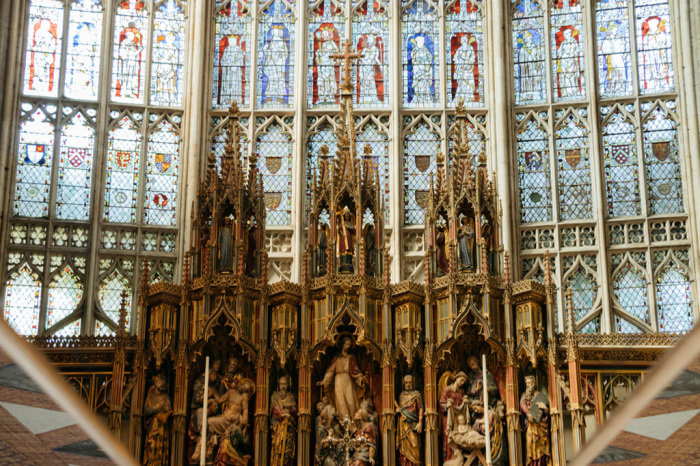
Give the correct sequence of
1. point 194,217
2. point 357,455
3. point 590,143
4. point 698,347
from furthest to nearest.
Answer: point 590,143, point 194,217, point 357,455, point 698,347

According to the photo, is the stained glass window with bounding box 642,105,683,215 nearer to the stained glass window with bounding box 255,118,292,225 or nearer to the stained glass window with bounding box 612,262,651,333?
the stained glass window with bounding box 612,262,651,333

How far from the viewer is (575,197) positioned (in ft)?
58.9

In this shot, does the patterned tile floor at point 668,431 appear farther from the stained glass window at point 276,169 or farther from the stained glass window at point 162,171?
the stained glass window at point 162,171

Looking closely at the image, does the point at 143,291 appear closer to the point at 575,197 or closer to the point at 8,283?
the point at 8,283

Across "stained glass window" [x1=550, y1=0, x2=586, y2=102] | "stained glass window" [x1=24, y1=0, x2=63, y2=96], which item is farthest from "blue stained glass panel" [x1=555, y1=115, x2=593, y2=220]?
"stained glass window" [x1=24, y1=0, x2=63, y2=96]

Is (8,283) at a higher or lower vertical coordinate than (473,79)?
lower

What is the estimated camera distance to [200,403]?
12.1 meters

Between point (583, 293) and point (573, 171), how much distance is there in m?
2.13

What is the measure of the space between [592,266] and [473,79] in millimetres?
3901

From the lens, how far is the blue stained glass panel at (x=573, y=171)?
703 inches

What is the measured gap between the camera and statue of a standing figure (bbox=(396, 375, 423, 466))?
11.9 m

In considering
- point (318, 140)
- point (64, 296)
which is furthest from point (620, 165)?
point (64, 296)

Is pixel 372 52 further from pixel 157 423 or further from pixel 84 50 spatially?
pixel 157 423

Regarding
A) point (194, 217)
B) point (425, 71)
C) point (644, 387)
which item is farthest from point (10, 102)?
point (644, 387)
